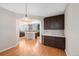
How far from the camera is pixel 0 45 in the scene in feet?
13.9

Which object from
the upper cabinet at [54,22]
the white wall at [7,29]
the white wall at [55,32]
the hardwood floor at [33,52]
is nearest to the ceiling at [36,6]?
the white wall at [7,29]

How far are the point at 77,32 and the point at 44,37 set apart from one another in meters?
3.67

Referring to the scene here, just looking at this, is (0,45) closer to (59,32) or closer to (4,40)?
(4,40)

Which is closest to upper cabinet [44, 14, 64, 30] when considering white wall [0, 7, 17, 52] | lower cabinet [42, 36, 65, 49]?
lower cabinet [42, 36, 65, 49]

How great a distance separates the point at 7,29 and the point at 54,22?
330cm

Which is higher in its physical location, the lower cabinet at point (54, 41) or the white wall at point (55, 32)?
the white wall at point (55, 32)

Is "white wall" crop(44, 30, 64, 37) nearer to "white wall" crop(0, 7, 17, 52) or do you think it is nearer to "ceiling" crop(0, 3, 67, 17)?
"ceiling" crop(0, 3, 67, 17)

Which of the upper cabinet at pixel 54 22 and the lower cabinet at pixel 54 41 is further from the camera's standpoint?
the upper cabinet at pixel 54 22

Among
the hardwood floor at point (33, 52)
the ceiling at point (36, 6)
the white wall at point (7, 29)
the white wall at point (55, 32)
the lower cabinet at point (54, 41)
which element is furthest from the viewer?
the white wall at point (55, 32)

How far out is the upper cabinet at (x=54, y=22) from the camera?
551cm

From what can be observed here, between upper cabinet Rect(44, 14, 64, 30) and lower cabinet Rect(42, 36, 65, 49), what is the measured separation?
0.83 meters

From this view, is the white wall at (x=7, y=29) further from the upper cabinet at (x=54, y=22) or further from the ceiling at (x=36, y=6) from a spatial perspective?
the upper cabinet at (x=54, y=22)

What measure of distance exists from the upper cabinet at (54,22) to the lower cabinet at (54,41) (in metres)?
0.83

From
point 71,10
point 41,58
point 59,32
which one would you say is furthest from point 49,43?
point 41,58
